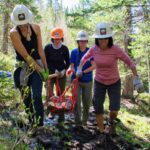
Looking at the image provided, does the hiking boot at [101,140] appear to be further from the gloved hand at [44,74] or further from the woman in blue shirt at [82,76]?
the gloved hand at [44,74]

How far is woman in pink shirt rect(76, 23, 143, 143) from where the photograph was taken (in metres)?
5.92

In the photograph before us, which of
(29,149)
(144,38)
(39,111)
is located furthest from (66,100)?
(144,38)

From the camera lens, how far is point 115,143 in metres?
6.20

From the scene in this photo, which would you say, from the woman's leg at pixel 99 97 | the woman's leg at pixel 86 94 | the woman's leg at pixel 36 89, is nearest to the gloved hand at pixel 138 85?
the woman's leg at pixel 99 97

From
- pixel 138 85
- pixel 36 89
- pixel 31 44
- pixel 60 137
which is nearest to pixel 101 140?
pixel 60 137

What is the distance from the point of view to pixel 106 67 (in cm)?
612

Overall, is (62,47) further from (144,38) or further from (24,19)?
(144,38)

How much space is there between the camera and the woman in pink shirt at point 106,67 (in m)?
5.92

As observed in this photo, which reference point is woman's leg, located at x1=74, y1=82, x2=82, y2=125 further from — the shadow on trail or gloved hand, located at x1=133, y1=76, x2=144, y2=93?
gloved hand, located at x1=133, y1=76, x2=144, y2=93

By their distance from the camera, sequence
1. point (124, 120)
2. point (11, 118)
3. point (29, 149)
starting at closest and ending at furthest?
point (29, 149) → point (11, 118) → point (124, 120)

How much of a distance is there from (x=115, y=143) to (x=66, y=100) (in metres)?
1.18

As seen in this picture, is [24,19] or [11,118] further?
Answer: [11,118]

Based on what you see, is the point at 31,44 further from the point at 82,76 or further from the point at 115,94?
the point at 115,94

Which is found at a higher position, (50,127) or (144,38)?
(144,38)
